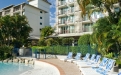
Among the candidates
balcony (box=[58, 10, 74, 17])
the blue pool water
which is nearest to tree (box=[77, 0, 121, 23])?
the blue pool water

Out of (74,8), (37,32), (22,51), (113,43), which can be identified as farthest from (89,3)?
(37,32)

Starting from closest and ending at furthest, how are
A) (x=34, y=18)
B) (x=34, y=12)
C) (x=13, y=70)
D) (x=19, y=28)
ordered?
(x=13, y=70)
(x=19, y=28)
(x=34, y=18)
(x=34, y=12)

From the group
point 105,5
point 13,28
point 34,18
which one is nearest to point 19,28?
point 13,28

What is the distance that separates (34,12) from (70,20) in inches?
611

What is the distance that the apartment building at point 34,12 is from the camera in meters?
50.4

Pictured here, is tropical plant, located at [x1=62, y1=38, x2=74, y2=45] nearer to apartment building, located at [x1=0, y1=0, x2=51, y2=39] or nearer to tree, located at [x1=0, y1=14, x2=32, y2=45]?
tree, located at [x1=0, y1=14, x2=32, y2=45]

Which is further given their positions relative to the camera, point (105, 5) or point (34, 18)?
point (34, 18)

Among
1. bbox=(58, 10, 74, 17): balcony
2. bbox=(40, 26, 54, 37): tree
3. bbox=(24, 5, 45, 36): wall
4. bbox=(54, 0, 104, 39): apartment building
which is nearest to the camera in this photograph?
bbox=(54, 0, 104, 39): apartment building

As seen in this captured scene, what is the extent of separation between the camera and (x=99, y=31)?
15.9 meters

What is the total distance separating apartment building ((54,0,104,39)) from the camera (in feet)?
128

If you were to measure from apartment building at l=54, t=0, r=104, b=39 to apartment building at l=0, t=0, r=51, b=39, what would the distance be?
362 inches

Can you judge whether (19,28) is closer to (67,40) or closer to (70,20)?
(67,40)

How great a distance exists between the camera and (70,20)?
42969 mm

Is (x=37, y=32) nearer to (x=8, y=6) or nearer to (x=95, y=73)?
(x=8, y=6)
